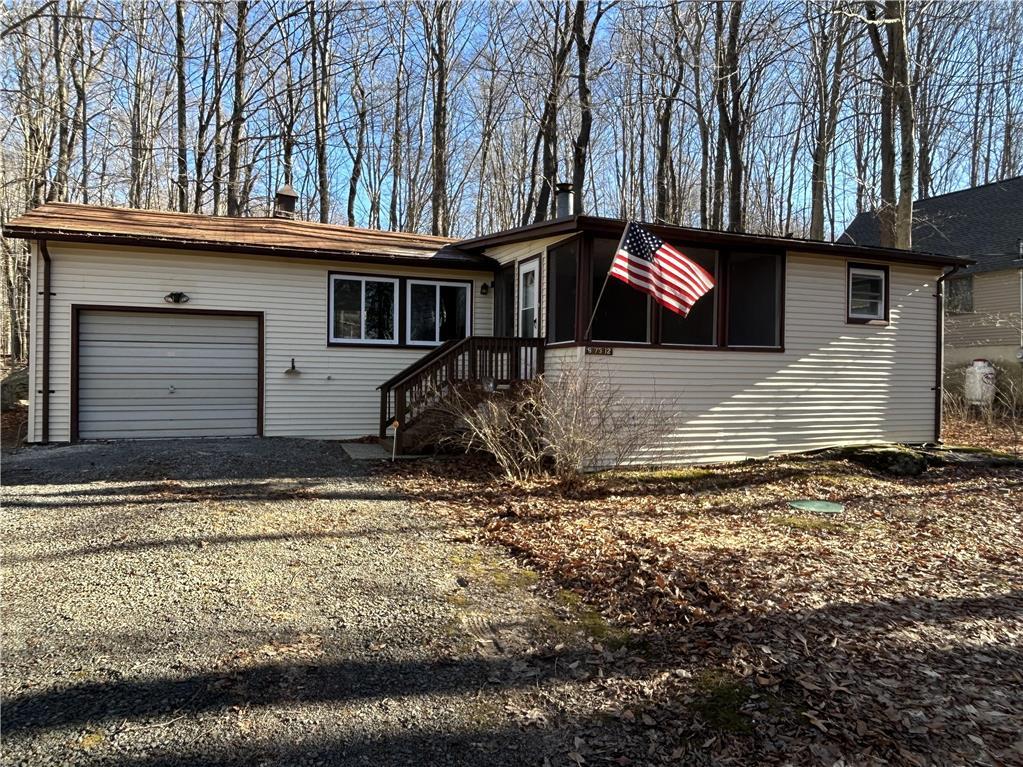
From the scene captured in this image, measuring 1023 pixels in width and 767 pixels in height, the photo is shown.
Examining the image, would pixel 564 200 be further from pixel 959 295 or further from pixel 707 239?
pixel 959 295

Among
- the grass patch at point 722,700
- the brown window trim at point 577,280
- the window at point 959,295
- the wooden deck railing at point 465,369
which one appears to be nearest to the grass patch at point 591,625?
the grass patch at point 722,700

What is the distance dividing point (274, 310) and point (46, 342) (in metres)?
3.25

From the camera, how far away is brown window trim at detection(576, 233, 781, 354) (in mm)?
8539

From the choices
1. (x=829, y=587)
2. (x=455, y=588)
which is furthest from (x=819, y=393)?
(x=455, y=588)

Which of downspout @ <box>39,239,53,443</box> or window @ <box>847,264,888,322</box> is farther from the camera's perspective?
window @ <box>847,264,888,322</box>

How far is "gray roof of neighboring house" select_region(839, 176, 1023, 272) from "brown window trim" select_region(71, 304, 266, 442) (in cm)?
1683

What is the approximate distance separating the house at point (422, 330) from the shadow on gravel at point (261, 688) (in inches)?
226

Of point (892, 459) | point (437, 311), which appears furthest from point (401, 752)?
point (437, 311)

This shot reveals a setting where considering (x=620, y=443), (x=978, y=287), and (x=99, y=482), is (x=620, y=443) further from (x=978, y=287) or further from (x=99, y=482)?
(x=978, y=287)

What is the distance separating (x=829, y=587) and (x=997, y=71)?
2799 cm

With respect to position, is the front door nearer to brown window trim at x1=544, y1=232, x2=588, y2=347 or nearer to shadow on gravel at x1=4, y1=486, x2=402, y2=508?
brown window trim at x1=544, y1=232, x2=588, y2=347

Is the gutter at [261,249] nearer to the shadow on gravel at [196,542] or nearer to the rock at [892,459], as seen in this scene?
the shadow on gravel at [196,542]

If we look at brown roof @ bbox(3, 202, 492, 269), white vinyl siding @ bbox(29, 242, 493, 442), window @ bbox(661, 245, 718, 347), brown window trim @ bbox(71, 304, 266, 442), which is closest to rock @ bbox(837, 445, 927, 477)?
window @ bbox(661, 245, 718, 347)

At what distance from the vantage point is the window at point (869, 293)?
10625 mm
